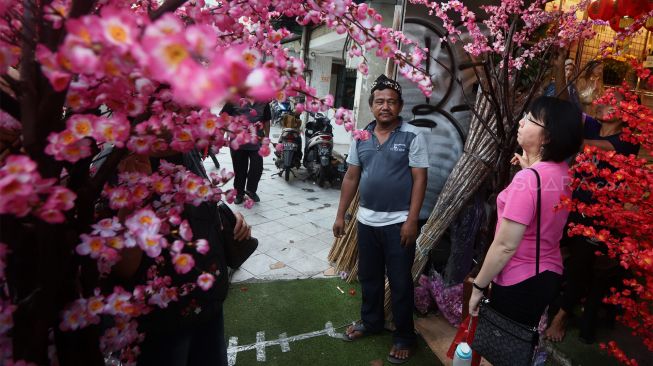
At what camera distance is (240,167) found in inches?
248

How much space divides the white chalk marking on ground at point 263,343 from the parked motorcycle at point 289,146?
5051 mm

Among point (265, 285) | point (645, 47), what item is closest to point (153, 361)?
point (265, 285)

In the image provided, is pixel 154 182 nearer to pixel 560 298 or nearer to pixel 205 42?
pixel 205 42

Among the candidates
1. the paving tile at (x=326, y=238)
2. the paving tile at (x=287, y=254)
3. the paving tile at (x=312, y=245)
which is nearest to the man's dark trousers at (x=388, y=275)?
the paving tile at (x=287, y=254)

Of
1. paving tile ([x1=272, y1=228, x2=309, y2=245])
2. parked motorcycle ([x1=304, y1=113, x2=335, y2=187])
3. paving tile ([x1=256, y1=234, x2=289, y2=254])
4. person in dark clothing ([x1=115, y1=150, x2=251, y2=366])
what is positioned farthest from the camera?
parked motorcycle ([x1=304, y1=113, x2=335, y2=187])

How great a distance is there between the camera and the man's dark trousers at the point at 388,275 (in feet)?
9.87

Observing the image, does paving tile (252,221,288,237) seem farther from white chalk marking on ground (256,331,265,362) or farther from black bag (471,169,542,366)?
black bag (471,169,542,366)

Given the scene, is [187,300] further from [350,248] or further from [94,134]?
[350,248]

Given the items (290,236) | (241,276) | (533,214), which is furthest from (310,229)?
(533,214)

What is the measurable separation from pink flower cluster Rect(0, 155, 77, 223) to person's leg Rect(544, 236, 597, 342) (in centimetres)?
381

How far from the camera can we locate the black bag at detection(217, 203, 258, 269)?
183 centimetres

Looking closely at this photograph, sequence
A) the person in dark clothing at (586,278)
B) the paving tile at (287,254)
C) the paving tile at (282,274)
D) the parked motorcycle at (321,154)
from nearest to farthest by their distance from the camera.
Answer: the person in dark clothing at (586,278)
the paving tile at (282,274)
the paving tile at (287,254)
the parked motorcycle at (321,154)

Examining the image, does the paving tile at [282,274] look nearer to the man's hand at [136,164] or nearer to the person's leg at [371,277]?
the person's leg at [371,277]

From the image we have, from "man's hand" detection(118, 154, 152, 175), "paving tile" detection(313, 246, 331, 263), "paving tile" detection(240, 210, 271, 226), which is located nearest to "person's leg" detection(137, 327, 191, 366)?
"man's hand" detection(118, 154, 152, 175)
